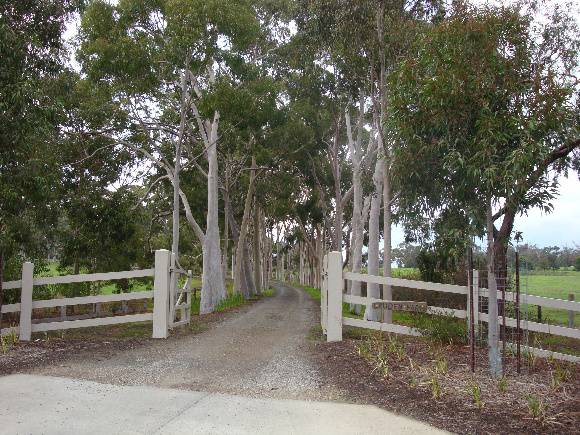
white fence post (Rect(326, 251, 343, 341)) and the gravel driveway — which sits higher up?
white fence post (Rect(326, 251, 343, 341))

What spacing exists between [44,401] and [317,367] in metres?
3.65

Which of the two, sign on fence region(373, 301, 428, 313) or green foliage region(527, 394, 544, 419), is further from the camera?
sign on fence region(373, 301, 428, 313)

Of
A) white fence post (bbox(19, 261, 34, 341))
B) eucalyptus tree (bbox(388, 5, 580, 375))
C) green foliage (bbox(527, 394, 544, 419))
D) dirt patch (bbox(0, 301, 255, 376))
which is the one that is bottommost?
dirt patch (bbox(0, 301, 255, 376))

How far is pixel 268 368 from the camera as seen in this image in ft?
25.6

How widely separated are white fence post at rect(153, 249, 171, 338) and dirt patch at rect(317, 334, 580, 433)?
3.11m

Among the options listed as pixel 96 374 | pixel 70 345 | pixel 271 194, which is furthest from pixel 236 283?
pixel 96 374

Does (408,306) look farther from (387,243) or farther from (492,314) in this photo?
(387,243)

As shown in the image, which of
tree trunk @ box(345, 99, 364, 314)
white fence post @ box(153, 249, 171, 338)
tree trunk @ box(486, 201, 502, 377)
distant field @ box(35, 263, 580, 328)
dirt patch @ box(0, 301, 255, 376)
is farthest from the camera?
tree trunk @ box(345, 99, 364, 314)

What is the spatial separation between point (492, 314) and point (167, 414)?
444 centimetres

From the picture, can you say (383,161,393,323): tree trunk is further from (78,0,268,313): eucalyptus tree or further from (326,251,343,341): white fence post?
(78,0,268,313): eucalyptus tree

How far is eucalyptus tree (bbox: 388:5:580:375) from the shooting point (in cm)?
679

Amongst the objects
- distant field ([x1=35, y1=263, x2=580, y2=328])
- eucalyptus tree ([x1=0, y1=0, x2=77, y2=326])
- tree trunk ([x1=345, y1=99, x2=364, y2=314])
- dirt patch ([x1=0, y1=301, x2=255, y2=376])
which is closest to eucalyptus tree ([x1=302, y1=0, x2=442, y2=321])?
distant field ([x1=35, y1=263, x2=580, y2=328])

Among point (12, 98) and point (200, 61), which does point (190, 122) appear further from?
point (12, 98)

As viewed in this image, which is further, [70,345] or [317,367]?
[70,345]
